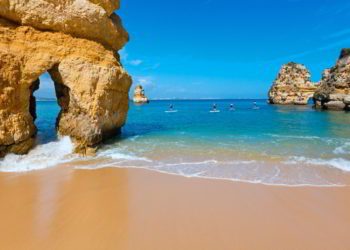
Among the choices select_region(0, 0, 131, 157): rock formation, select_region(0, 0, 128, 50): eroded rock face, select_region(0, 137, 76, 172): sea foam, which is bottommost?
select_region(0, 137, 76, 172): sea foam

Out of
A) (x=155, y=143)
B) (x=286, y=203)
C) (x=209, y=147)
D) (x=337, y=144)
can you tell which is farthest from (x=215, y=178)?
(x=337, y=144)

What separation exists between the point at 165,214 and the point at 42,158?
7.04 metres

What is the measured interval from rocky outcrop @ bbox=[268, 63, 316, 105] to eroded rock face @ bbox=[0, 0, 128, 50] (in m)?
75.4

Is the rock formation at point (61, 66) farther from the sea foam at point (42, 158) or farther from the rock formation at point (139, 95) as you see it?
the rock formation at point (139, 95)

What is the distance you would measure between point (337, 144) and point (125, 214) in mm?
13718

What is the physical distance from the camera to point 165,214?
5820 millimetres

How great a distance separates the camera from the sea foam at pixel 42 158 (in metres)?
9.47

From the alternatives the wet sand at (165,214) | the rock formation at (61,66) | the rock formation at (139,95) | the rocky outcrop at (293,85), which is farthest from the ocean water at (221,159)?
the rock formation at (139,95)

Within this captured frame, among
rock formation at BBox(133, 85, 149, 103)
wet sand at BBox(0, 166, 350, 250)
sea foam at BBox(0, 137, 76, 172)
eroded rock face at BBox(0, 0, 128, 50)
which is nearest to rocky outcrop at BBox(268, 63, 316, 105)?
rock formation at BBox(133, 85, 149, 103)

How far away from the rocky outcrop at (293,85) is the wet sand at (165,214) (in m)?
78.7

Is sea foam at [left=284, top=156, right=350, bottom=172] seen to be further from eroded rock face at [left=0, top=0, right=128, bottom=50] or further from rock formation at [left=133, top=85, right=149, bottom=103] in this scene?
rock formation at [left=133, top=85, right=149, bottom=103]

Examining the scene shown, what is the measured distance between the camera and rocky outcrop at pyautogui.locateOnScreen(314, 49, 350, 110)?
5016 centimetres

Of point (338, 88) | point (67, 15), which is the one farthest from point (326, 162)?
point (338, 88)

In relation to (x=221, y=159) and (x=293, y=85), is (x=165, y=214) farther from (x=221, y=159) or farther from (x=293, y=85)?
(x=293, y=85)
